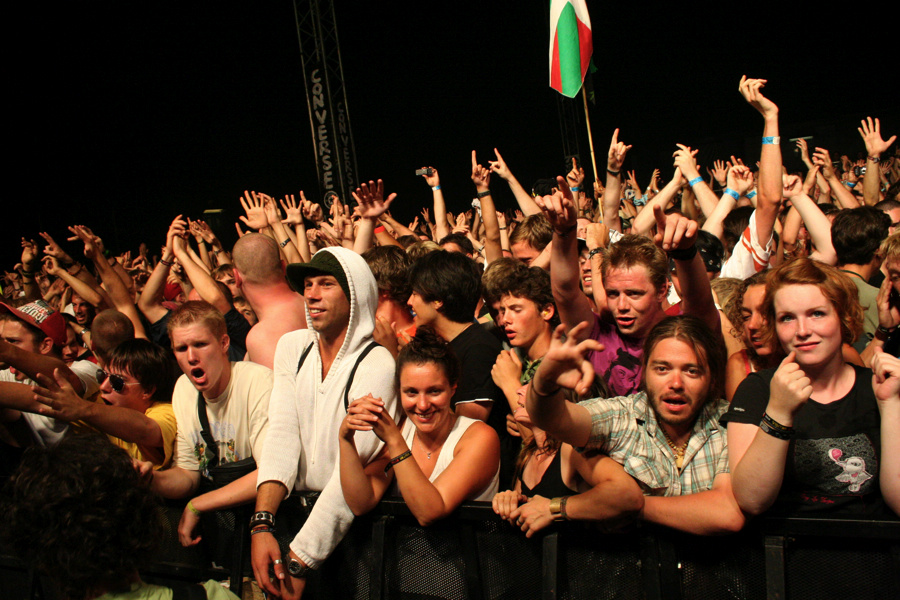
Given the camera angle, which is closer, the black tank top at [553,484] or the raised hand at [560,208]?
the black tank top at [553,484]

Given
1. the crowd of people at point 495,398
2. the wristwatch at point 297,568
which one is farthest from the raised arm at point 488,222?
the wristwatch at point 297,568

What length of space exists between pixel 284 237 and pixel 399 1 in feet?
32.3

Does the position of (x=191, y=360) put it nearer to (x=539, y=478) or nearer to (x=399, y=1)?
(x=539, y=478)

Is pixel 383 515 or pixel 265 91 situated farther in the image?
pixel 265 91

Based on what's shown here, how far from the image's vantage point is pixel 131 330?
3.66 meters

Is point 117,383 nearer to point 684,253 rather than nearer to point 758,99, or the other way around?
point 684,253

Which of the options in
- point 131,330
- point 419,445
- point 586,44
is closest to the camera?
point 419,445

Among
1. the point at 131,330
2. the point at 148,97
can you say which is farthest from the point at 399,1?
the point at 131,330

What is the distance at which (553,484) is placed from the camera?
205cm

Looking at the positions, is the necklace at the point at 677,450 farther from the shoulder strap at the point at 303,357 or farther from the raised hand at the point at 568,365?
the shoulder strap at the point at 303,357

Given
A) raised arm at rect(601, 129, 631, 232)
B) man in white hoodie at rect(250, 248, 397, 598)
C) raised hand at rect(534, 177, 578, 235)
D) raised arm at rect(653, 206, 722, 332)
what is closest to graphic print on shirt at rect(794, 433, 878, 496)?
raised arm at rect(653, 206, 722, 332)

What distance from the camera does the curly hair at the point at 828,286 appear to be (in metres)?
1.84

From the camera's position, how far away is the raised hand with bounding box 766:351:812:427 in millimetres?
1516

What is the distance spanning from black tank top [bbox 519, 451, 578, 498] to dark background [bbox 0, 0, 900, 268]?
39.0 feet
